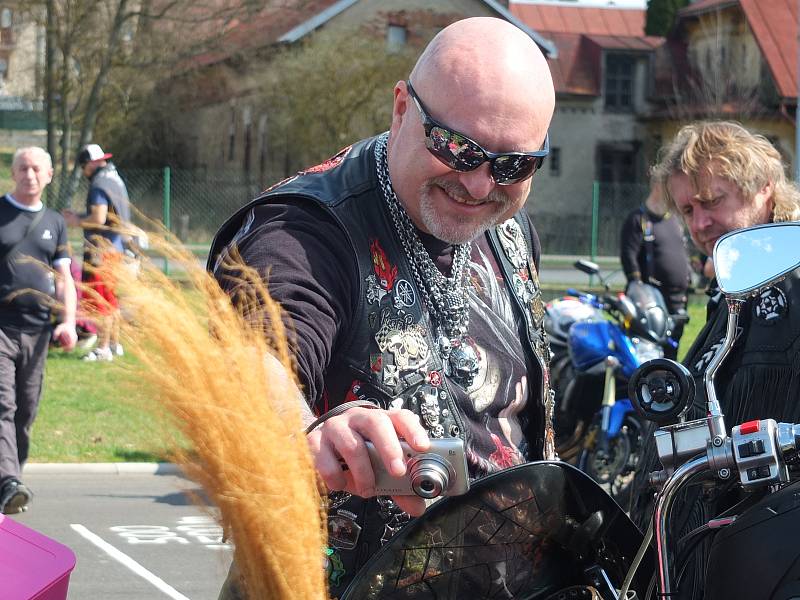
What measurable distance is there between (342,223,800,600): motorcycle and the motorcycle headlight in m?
5.84

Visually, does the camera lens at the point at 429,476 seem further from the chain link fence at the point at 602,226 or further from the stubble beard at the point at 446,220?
the chain link fence at the point at 602,226

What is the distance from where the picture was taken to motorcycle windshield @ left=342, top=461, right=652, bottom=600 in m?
1.66

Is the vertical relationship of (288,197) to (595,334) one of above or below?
above

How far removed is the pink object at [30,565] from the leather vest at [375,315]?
1.72 feet

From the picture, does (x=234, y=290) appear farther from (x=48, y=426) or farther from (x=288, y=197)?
(x=48, y=426)

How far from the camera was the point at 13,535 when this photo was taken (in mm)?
1947

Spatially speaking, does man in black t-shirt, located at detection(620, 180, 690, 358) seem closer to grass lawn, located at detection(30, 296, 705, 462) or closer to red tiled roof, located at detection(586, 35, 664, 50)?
grass lawn, located at detection(30, 296, 705, 462)

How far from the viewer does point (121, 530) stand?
24.1ft

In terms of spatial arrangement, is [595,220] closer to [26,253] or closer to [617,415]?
[617,415]

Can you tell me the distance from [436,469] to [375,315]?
35.3 inches

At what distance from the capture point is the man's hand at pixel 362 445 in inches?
56.8

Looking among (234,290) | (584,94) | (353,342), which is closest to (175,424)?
(234,290)

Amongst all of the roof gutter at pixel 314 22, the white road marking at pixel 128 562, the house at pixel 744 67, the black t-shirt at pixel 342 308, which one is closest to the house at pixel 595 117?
the house at pixel 744 67

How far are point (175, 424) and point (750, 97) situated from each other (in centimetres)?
3778
